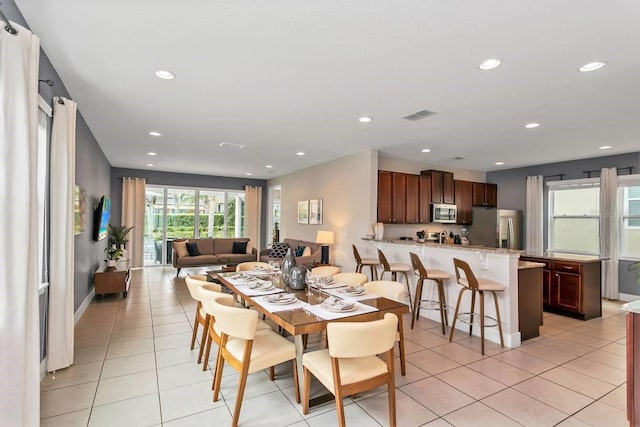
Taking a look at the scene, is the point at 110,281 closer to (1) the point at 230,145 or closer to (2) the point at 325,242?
(1) the point at 230,145

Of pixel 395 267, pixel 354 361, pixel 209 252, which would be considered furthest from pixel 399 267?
pixel 209 252

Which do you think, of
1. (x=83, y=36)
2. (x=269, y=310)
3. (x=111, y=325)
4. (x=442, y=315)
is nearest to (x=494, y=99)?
(x=442, y=315)

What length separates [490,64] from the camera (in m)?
2.63

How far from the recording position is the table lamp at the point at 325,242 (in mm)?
6508

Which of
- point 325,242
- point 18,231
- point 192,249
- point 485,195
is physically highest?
point 485,195

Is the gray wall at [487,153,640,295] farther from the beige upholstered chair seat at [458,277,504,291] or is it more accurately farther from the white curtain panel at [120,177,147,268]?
the white curtain panel at [120,177,147,268]

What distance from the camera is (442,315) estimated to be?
395 centimetres

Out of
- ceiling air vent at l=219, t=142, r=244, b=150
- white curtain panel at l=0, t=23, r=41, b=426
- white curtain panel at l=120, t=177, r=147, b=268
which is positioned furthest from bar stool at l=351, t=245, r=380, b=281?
white curtain panel at l=120, t=177, r=147, b=268

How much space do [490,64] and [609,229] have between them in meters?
5.40

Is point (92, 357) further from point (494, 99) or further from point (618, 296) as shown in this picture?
point (618, 296)

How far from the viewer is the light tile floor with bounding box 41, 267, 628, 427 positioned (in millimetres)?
2254

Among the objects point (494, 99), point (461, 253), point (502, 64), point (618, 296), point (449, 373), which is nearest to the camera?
point (502, 64)

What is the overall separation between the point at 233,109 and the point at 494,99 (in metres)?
2.95

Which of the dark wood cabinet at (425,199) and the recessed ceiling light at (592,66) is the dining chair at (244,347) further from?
the dark wood cabinet at (425,199)
